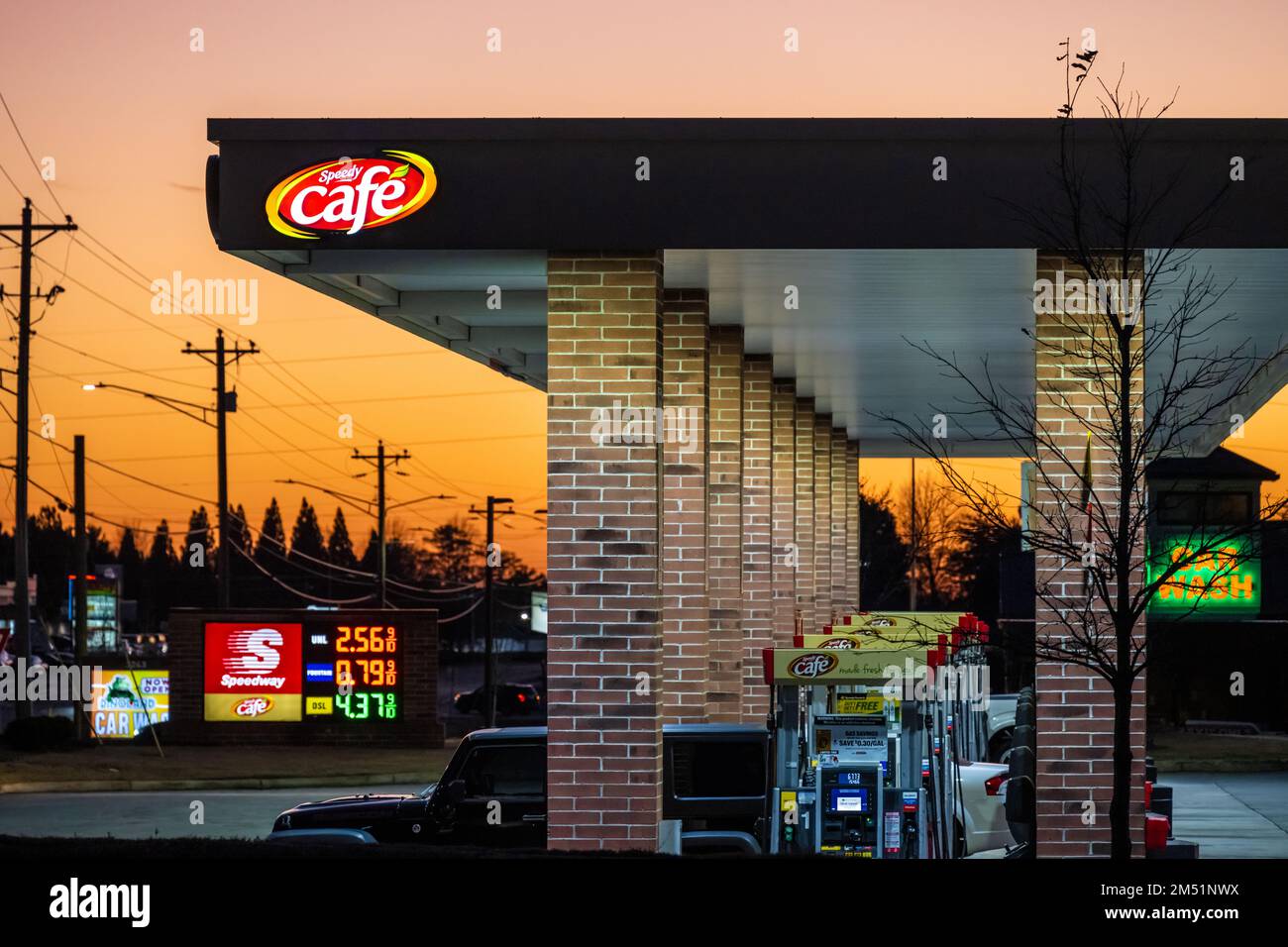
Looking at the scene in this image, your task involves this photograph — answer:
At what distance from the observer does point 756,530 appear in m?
19.9

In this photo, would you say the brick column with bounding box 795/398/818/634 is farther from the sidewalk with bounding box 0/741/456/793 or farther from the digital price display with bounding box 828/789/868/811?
the digital price display with bounding box 828/789/868/811

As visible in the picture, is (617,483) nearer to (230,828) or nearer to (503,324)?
(503,324)

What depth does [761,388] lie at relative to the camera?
19.6 metres

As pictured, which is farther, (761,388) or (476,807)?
(761,388)

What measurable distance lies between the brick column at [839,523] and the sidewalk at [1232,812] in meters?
6.38

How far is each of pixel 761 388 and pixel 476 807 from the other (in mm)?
7510

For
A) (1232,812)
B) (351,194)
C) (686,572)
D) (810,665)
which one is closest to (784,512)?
(686,572)

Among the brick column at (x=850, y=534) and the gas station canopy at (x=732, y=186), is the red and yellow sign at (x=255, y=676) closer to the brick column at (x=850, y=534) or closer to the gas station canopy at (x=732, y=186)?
the brick column at (x=850, y=534)

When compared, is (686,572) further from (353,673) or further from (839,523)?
(353,673)

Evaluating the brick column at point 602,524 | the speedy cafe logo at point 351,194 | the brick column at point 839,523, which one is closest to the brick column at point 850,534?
the brick column at point 839,523

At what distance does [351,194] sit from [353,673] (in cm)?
2847

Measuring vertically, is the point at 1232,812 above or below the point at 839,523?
below

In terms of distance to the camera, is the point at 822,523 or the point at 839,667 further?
the point at 822,523
